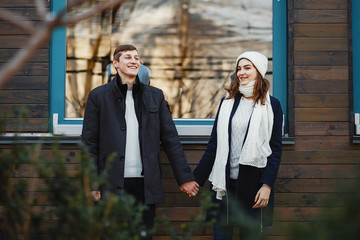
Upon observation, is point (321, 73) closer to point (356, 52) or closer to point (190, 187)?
point (356, 52)

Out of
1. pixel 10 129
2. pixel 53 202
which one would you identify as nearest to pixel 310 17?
pixel 10 129

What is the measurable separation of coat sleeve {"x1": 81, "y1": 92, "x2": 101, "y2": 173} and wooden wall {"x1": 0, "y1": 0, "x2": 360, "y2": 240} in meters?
0.99

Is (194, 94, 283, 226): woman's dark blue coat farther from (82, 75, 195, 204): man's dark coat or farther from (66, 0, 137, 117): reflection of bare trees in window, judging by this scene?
(66, 0, 137, 117): reflection of bare trees in window

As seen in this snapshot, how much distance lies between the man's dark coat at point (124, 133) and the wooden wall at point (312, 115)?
74 centimetres

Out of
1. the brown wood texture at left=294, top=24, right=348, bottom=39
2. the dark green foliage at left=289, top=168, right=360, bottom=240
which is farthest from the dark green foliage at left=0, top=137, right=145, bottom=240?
the brown wood texture at left=294, top=24, right=348, bottom=39

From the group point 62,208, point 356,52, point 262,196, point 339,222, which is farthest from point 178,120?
point 339,222

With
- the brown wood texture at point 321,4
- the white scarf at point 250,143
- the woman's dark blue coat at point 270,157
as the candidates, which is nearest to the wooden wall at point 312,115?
the brown wood texture at point 321,4

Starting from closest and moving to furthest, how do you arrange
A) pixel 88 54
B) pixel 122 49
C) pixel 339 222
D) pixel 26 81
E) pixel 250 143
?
pixel 339 222 < pixel 250 143 < pixel 122 49 < pixel 26 81 < pixel 88 54

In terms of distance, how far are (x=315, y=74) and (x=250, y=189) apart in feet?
5.43

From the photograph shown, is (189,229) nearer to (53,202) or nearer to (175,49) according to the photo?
(53,202)

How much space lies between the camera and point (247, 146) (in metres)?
3.32

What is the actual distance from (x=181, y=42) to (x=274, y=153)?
1.86m

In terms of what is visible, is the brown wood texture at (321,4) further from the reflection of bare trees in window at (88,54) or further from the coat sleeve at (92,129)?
the coat sleeve at (92,129)

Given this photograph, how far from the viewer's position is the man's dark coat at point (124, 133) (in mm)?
3480
